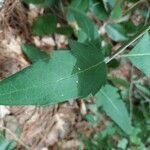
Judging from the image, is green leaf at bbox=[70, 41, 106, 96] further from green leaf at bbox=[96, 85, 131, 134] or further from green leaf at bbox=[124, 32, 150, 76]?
green leaf at bbox=[96, 85, 131, 134]

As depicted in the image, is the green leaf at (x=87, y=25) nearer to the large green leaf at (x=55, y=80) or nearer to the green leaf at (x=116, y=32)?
the green leaf at (x=116, y=32)

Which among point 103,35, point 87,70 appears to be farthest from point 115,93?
point 87,70

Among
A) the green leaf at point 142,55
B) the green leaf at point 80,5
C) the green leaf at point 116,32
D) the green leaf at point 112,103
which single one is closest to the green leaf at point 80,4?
the green leaf at point 80,5

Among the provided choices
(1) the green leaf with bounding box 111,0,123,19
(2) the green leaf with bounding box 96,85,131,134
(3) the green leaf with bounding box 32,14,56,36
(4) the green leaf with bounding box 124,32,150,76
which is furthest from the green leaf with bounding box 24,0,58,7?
(4) the green leaf with bounding box 124,32,150,76

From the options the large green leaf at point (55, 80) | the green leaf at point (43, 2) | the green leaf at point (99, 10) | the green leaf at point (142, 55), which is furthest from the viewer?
the green leaf at point (99, 10)

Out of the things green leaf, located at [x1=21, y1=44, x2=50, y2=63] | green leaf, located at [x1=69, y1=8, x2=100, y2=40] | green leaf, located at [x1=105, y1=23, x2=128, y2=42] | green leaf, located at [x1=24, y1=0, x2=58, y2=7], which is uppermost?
green leaf, located at [x1=24, y1=0, x2=58, y2=7]
